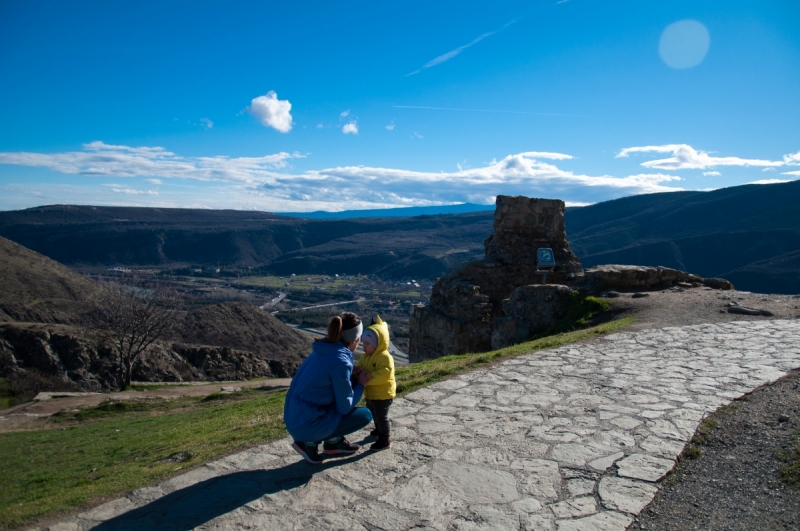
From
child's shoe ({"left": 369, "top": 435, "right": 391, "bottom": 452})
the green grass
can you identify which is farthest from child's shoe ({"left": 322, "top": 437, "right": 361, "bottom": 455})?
the green grass

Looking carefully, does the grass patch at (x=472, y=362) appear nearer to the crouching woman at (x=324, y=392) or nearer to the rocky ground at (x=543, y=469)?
the rocky ground at (x=543, y=469)

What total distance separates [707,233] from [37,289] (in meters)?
73.6

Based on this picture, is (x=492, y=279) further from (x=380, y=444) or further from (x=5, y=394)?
(x=5, y=394)

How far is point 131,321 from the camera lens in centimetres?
2111

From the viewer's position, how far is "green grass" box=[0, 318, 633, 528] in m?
4.74

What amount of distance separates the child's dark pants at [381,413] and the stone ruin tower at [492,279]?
1066 cm

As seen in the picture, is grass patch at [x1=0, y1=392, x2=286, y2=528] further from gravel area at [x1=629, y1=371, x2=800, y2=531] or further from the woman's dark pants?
gravel area at [x1=629, y1=371, x2=800, y2=531]

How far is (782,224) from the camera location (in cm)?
6812

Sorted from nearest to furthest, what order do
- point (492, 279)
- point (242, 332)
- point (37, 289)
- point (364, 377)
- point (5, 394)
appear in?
point (364, 377), point (492, 279), point (5, 394), point (242, 332), point (37, 289)

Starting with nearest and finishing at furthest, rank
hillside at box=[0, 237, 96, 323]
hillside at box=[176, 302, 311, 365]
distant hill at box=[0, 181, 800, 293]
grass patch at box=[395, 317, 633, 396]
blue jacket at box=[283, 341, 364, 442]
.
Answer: blue jacket at box=[283, 341, 364, 442] < grass patch at box=[395, 317, 633, 396] < hillside at box=[0, 237, 96, 323] < hillside at box=[176, 302, 311, 365] < distant hill at box=[0, 181, 800, 293]

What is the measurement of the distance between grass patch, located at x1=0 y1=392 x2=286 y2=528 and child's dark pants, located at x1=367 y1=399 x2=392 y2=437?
3.81 feet

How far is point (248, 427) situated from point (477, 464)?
2.93 metres

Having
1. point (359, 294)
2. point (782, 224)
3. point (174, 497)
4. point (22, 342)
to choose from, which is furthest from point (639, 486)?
point (782, 224)

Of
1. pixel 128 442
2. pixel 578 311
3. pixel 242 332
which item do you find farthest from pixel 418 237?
pixel 128 442
